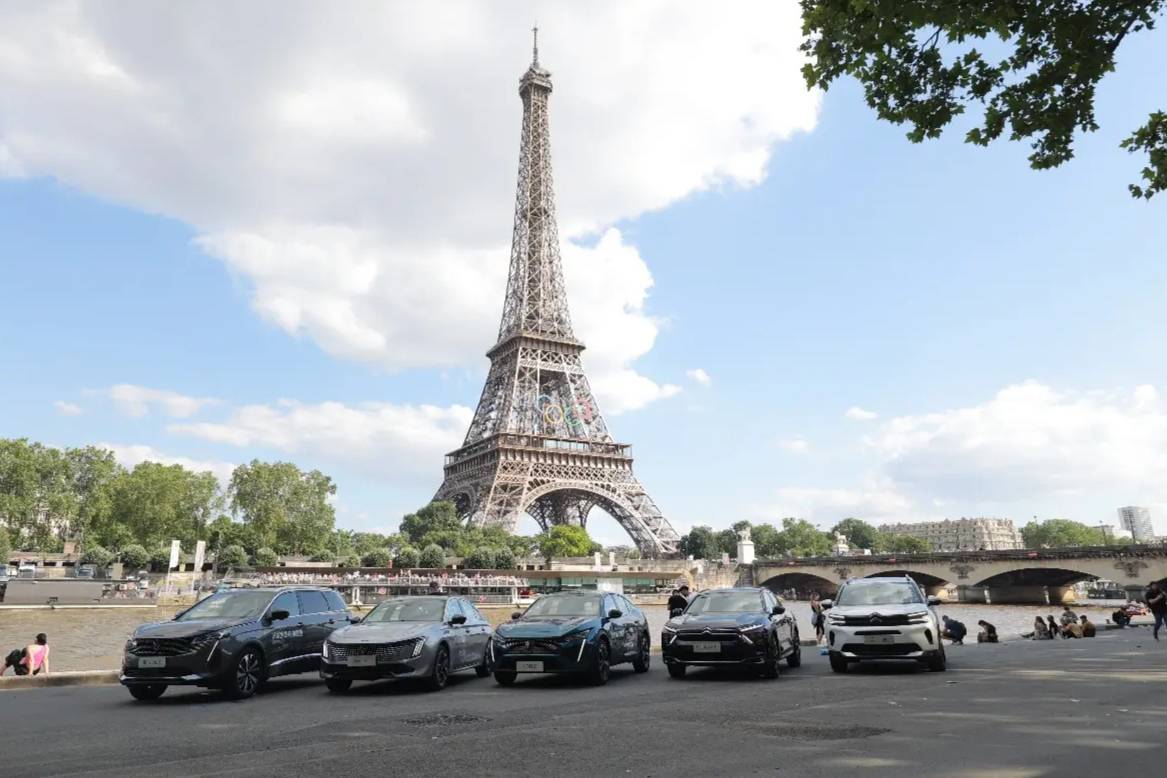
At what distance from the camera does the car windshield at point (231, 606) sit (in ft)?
41.1

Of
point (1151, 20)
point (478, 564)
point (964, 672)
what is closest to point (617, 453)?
point (478, 564)

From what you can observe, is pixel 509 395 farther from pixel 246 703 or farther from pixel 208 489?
pixel 246 703

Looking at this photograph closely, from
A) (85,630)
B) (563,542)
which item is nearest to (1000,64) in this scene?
(85,630)

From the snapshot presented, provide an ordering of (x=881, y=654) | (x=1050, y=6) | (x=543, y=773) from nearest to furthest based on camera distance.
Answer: (x=543, y=773)
(x=1050, y=6)
(x=881, y=654)

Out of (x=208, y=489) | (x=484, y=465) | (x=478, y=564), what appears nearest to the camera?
(x=478, y=564)

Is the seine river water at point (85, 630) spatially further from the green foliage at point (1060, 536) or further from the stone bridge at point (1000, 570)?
the green foliage at point (1060, 536)

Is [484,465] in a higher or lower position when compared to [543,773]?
higher

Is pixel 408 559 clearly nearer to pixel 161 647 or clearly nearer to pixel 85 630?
pixel 85 630

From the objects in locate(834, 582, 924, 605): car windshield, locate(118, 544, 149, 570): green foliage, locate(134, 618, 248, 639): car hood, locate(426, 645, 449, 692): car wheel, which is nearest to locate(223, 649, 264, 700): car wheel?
locate(134, 618, 248, 639): car hood

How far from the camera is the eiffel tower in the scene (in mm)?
74062

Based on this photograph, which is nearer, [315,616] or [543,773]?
[543,773]

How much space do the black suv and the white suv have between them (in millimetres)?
8888

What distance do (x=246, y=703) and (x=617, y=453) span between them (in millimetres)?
70135

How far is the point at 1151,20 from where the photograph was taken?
9.66 m
